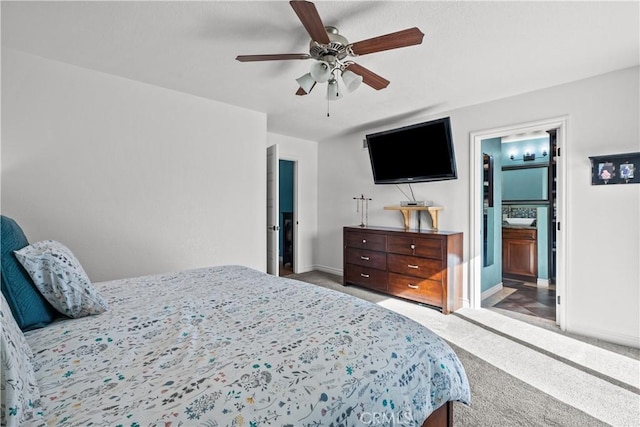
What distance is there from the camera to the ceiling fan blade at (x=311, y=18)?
4.79ft

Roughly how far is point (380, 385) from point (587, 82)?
3.52m

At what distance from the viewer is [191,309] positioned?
147cm

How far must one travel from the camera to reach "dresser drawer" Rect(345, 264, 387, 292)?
13.0 ft

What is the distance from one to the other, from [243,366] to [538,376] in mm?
2269

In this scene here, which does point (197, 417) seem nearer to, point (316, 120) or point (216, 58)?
point (216, 58)

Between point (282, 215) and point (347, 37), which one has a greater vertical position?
point (347, 37)

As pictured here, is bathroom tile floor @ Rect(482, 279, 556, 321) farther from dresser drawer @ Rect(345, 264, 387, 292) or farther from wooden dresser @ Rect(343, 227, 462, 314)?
dresser drawer @ Rect(345, 264, 387, 292)

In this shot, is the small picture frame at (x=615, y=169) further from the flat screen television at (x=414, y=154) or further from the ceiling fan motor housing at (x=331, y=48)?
the ceiling fan motor housing at (x=331, y=48)

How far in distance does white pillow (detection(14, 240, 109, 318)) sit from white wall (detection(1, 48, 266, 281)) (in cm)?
143

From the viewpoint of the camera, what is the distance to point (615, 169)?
2.61 metres

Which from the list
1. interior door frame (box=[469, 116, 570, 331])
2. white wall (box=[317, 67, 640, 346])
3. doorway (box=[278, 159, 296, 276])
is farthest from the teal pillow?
doorway (box=[278, 159, 296, 276])

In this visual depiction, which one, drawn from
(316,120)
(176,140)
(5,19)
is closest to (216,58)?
(176,140)

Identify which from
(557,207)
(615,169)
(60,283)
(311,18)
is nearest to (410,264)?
(557,207)

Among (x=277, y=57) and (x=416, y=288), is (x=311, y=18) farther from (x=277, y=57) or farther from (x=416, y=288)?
(x=416, y=288)
